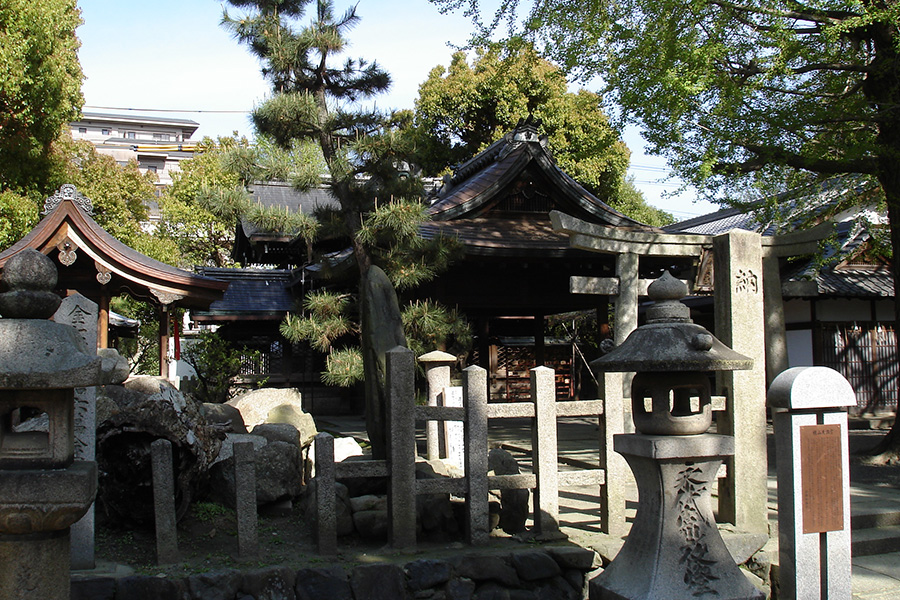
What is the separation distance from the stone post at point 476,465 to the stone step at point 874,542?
3.63 metres

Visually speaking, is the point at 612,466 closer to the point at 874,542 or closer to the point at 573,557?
the point at 573,557

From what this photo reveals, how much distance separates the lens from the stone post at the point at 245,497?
5.05 meters

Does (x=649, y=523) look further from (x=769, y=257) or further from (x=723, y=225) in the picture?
→ (x=723, y=225)

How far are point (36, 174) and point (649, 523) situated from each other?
1626cm

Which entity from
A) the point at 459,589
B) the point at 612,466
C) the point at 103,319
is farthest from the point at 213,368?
the point at 612,466

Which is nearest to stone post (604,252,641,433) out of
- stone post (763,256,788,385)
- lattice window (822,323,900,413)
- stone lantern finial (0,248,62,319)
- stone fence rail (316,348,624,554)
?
stone post (763,256,788,385)

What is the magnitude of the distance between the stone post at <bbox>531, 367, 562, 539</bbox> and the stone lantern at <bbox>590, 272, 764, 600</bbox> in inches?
38.8

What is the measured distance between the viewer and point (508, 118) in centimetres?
2558

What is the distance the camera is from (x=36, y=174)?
15898mm

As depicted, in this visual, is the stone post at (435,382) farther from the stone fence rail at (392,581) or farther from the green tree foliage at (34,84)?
the green tree foliage at (34,84)

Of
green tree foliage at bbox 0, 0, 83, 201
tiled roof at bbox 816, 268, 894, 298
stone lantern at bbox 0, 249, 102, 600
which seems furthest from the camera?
tiled roof at bbox 816, 268, 894, 298

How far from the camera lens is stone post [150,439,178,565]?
16.3 feet

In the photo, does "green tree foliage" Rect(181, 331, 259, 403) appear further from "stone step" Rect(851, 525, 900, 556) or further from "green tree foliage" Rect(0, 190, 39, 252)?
"stone step" Rect(851, 525, 900, 556)

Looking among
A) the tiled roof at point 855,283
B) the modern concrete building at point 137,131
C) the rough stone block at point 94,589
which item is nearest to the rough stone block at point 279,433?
the rough stone block at point 94,589
